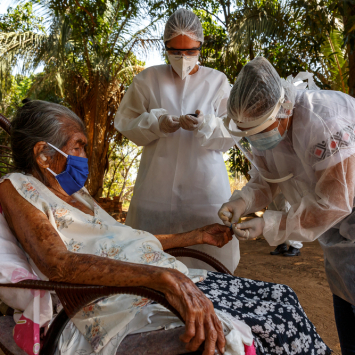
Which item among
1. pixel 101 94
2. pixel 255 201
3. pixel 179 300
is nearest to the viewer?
pixel 179 300

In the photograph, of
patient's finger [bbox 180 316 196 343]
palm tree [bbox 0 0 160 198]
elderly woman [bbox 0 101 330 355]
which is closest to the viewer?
patient's finger [bbox 180 316 196 343]

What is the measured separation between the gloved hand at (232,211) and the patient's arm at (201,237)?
11 centimetres

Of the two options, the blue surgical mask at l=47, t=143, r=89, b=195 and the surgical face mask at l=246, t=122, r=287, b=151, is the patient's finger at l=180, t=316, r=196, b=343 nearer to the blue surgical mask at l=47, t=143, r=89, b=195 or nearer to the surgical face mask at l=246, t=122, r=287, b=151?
the surgical face mask at l=246, t=122, r=287, b=151

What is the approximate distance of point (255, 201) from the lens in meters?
2.06

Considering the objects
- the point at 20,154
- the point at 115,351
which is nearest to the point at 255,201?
the point at 115,351

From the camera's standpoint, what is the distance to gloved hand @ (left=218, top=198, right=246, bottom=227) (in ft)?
6.40

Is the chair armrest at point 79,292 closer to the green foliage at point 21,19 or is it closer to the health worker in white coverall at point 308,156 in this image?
the health worker in white coverall at point 308,156

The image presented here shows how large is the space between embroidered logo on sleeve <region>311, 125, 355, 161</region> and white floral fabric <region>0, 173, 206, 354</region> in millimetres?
874

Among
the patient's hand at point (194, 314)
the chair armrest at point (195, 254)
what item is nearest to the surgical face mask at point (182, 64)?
the chair armrest at point (195, 254)

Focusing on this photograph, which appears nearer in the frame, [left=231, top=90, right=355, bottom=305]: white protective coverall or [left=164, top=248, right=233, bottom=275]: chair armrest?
[left=231, top=90, right=355, bottom=305]: white protective coverall

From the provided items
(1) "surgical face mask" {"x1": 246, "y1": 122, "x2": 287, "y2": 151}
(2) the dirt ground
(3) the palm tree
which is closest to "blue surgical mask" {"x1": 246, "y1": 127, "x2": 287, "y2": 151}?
(1) "surgical face mask" {"x1": 246, "y1": 122, "x2": 287, "y2": 151}

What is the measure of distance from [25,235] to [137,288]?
572mm

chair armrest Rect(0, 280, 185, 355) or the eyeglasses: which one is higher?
the eyeglasses

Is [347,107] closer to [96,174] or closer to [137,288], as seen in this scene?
[137,288]
